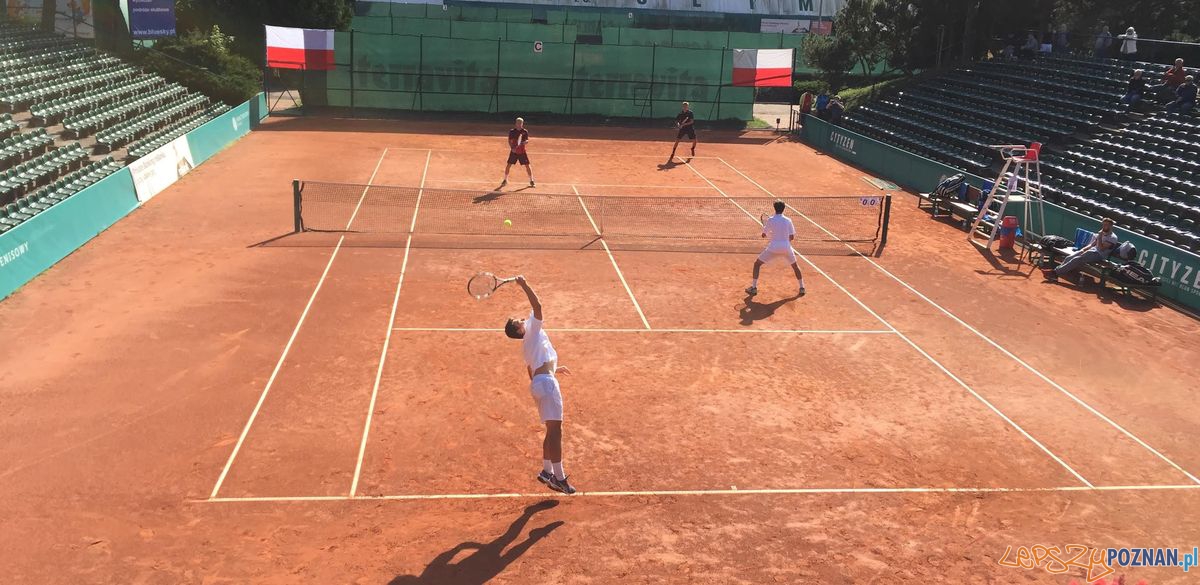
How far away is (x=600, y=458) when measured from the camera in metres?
10.7

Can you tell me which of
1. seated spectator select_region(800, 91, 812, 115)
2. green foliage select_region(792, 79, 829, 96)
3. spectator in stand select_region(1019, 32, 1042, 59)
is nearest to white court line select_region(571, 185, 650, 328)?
seated spectator select_region(800, 91, 812, 115)

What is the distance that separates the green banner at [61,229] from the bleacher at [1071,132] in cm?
2349

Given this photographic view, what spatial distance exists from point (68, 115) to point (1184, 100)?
34330mm

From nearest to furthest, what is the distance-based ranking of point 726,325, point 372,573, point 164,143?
point 372,573
point 726,325
point 164,143

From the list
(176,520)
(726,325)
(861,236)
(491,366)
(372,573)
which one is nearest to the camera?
(372,573)

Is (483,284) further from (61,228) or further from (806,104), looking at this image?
(806,104)

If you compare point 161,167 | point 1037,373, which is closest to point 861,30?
point 161,167

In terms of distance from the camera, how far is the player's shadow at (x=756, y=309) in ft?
52.1

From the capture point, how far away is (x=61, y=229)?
57.6 feet

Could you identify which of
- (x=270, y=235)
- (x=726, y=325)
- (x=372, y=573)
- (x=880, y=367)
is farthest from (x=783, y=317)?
(x=270, y=235)

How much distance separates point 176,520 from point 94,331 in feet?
20.6

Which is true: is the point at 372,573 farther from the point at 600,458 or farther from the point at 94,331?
the point at 94,331

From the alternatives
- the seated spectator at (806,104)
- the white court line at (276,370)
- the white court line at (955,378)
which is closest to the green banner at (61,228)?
the white court line at (276,370)

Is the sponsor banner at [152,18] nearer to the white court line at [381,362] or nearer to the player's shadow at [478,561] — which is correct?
the white court line at [381,362]
